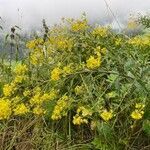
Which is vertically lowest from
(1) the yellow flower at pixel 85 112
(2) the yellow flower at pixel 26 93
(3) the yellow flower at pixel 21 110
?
(1) the yellow flower at pixel 85 112

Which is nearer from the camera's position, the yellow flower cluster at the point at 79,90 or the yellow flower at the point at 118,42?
the yellow flower cluster at the point at 79,90

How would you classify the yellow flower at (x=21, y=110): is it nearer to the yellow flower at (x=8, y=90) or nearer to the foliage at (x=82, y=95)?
the foliage at (x=82, y=95)

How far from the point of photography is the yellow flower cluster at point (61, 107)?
3488mm

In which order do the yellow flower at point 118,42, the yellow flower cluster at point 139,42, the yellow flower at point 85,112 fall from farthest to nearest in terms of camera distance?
the yellow flower cluster at point 139,42 → the yellow flower at point 118,42 → the yellow flower at point 85,112

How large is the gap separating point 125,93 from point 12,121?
94cm

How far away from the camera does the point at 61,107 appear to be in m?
3.50

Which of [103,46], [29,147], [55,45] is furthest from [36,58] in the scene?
[29,147]

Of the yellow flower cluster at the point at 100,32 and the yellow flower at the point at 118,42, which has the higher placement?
the yellow flower cluster at the point at 100,32

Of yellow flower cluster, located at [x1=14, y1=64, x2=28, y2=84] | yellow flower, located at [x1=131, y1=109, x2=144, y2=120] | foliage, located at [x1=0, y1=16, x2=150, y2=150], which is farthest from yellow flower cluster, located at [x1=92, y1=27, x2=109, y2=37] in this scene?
yellow flower, located at [x1=131, y1=109, x2=144, y2=120]

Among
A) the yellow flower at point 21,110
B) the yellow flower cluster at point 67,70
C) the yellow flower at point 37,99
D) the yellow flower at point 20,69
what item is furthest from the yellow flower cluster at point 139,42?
the yellow flower at point 21,110

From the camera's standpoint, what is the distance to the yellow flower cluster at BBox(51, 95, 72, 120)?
11.4ft

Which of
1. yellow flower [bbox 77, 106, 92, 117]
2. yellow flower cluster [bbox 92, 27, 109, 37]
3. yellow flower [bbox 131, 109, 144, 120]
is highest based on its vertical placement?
yellow flower cluster [bbox 92, 27, 109, 37]

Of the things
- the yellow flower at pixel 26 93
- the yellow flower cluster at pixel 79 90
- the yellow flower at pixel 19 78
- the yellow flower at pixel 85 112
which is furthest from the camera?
the yellow flower at pixel 19 78

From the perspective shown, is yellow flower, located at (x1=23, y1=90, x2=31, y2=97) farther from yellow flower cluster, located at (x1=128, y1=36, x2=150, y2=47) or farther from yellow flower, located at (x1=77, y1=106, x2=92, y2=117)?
yellow flower cluster, located at (x1=128, y1=36, x2=150, y2=47)
